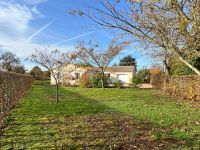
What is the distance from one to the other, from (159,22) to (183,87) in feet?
52.1

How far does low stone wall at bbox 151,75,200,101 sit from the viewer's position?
17716mm

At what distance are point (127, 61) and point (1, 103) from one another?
211ft

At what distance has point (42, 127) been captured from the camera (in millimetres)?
8289

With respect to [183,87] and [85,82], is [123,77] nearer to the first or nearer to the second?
[85,82]

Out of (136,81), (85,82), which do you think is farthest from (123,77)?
(85,82)

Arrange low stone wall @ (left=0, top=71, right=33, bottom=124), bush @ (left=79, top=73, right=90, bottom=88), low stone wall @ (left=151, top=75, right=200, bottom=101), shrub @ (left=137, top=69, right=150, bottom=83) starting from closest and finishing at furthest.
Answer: low stone wall @ (left=0, top=71, right=33, bottom=124), low stone wall @ (left=151, top=75, right=200, bottom=101), bush @ (left=79, top=73, right=90, bottom=88), shrub @ (left=137, top=69, right=150, bottom=83)

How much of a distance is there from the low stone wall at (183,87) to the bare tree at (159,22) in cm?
1299

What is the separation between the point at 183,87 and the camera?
20047 millimetres

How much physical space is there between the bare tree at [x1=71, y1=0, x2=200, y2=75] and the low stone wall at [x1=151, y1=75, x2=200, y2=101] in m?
13.0

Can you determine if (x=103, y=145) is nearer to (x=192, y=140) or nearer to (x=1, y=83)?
(x=192, y=140)

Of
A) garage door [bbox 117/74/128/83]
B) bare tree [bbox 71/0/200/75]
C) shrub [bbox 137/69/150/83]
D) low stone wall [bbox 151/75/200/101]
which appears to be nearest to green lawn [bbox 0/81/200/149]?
bare tree [bbox 71/0/200/75]

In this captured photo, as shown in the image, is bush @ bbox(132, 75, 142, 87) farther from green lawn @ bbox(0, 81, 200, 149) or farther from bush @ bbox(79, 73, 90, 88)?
green lawn @ bbox(0, 81, 200, 149)

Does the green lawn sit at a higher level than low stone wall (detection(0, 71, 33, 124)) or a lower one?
lower

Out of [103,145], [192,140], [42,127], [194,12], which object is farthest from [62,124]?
[194,12]
